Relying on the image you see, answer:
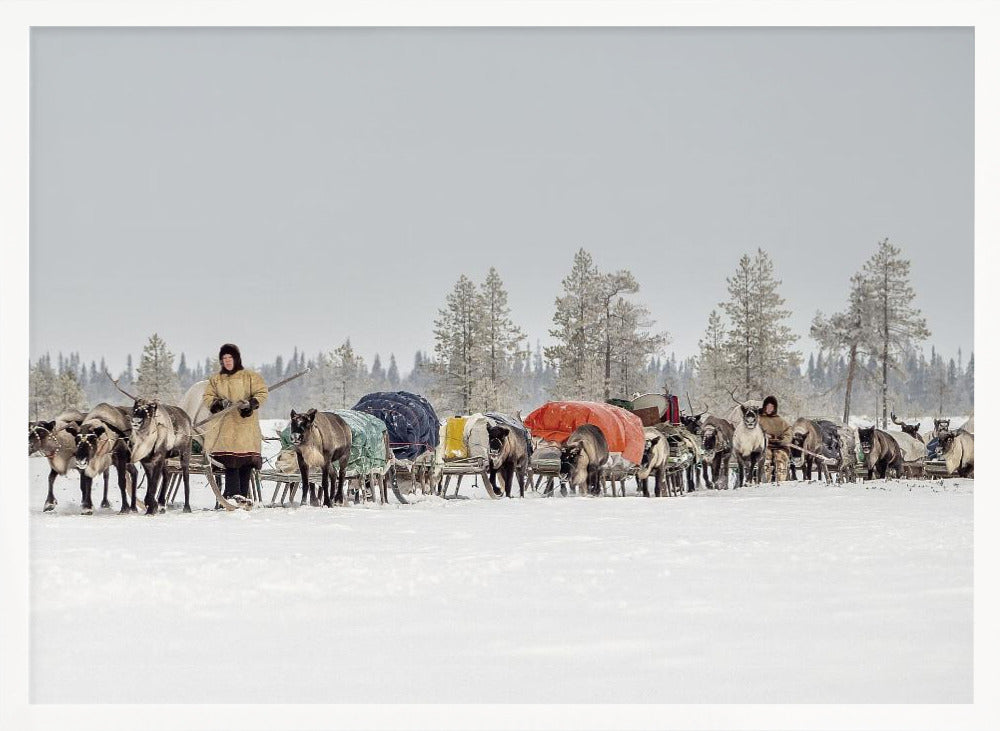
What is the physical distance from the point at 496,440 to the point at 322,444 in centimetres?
483

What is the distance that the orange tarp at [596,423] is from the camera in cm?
2202

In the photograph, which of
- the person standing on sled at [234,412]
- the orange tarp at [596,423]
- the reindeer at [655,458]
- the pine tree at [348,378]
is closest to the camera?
the person standing on sled at [234,412]

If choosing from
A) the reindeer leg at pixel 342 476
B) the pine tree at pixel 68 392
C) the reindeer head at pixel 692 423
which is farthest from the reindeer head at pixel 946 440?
the pine tree at pixel 68 392

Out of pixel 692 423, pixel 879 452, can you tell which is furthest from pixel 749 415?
pixel 879 452

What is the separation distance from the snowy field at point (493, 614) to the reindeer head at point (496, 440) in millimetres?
7472

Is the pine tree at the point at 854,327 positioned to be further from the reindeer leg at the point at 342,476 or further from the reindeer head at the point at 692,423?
the reindeer leg at the point at 342,476

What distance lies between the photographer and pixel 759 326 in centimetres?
5347

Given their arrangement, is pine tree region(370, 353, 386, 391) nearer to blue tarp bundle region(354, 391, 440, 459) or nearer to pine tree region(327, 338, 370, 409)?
pine tree region(327, 338, 370, 409)

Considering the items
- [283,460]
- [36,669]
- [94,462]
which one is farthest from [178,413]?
[36,669]

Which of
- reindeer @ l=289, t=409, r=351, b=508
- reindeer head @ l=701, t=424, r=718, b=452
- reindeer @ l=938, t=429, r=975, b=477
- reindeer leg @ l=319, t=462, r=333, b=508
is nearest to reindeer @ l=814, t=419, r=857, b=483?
reindeer head @ l=701, t=424, r=718, b=452

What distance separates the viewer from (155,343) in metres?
56.2

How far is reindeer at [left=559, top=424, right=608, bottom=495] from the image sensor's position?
21.3 metres
